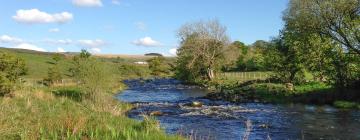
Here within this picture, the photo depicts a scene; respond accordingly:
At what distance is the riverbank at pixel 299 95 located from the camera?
45.7m

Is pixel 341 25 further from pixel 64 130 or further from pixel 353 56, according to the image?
pixel 64 130

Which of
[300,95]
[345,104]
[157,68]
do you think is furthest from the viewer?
[157,68]

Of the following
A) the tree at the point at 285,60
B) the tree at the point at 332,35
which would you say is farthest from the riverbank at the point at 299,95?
the tree at the point at 285,60

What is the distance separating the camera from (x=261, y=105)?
46.7 metres

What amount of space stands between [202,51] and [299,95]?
45561 millimetres

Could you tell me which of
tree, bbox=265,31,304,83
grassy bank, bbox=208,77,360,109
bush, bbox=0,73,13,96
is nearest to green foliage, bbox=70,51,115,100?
bush, bbox=0,73,13,96

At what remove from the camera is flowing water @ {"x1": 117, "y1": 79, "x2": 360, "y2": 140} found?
2773 centimetres

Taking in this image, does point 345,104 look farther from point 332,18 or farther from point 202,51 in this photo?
point 202,51

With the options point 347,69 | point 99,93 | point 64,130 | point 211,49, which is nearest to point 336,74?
point 347,69

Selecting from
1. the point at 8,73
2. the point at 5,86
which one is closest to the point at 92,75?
the point at 8,73

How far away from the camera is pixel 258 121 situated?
34031mm

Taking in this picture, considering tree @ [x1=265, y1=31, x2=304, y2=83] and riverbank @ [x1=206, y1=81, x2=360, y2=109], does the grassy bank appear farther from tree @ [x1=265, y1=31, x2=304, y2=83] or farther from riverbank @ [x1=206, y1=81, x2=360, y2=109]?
tree @ [x1=265, y1=31, x2=304, y2=83]

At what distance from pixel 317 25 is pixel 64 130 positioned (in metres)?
40.2

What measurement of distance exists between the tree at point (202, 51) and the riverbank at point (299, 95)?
34.6 meters
